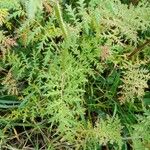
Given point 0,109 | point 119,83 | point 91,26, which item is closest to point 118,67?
point 119,83

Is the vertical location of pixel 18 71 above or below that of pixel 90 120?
above

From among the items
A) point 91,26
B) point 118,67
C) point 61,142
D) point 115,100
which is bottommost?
point 61,142

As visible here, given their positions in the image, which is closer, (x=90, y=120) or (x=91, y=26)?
(x=91, y=26)

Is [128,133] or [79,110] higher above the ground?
[79,110]

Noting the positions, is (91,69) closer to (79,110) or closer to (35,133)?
(79,110)

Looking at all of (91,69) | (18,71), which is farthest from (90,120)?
(18,71)

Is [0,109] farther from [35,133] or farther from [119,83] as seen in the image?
[119,83]
